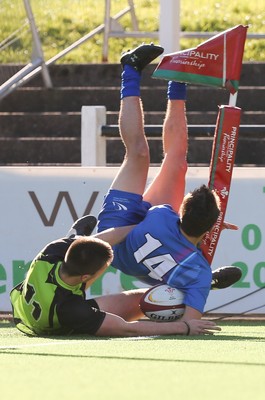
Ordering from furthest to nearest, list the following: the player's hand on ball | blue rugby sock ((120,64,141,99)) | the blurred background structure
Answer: the blurred background structure
blue rugby sock ((120,64,141,99))
the player's hand on ball

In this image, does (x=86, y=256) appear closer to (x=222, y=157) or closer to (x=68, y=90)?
(x=222, y=157)

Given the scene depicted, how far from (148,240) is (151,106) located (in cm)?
645

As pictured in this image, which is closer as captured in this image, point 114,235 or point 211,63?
point 114,235

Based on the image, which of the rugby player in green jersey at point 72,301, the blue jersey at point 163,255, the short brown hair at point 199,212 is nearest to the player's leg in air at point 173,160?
the blue jersey at point 163,255

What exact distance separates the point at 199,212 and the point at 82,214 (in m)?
2.26

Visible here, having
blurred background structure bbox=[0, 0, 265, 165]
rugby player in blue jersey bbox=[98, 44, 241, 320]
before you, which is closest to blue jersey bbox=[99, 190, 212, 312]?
rugby player in blue jersey bbox=[98, 44, 241, 320]

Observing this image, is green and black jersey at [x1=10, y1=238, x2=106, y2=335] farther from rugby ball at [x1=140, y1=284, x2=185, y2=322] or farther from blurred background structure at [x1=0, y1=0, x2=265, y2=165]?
blurred background structure at [x1=0, y1=0, x2=265, y2=165]

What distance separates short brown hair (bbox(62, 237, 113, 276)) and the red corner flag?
76.7 inches

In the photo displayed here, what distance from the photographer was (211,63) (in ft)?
30.0

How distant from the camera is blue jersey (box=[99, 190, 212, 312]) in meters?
8.03

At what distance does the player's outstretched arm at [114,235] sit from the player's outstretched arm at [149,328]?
826mm

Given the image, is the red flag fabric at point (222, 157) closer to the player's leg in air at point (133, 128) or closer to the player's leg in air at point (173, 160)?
the player's leg in air at point (173, 160)

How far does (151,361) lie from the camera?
6098mm

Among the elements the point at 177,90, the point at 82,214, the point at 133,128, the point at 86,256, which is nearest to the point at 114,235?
the point at 133,128
